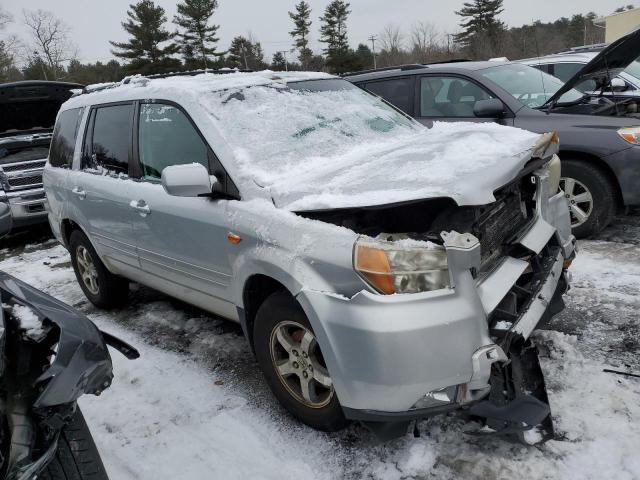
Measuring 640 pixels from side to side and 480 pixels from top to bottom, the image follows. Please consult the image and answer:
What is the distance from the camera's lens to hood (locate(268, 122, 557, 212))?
221cm

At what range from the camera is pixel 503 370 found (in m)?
2.41

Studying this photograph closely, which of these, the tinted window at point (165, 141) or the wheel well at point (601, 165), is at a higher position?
the tinted window at point (165, 141)

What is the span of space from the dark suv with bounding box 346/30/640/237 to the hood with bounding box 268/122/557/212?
6.67ft

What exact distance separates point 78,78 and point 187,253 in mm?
54474

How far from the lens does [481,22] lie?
5328 centimetres

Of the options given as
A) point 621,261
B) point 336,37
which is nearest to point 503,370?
point 621,261

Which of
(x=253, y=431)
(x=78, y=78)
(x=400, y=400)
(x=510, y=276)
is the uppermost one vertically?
(x=78, y=78)

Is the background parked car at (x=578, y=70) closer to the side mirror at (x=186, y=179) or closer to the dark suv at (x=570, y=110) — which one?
the dark suv at (x=570, y=110)

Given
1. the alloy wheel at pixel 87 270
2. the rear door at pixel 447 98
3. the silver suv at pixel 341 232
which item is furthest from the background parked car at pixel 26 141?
the rear door at pixel 447 98

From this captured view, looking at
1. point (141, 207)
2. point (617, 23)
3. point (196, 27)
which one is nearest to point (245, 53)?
point (196, 27)

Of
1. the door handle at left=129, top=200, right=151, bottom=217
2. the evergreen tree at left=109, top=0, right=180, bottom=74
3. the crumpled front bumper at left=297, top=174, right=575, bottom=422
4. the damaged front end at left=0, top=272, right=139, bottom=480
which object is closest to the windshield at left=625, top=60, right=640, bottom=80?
the crumpled front bumper at left=297, top=174, right=575, bottom=422

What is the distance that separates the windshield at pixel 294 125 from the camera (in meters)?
2.93

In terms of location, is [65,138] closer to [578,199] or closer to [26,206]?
[26,206]

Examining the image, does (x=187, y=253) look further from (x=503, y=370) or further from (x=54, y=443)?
(x=503, y=370)
